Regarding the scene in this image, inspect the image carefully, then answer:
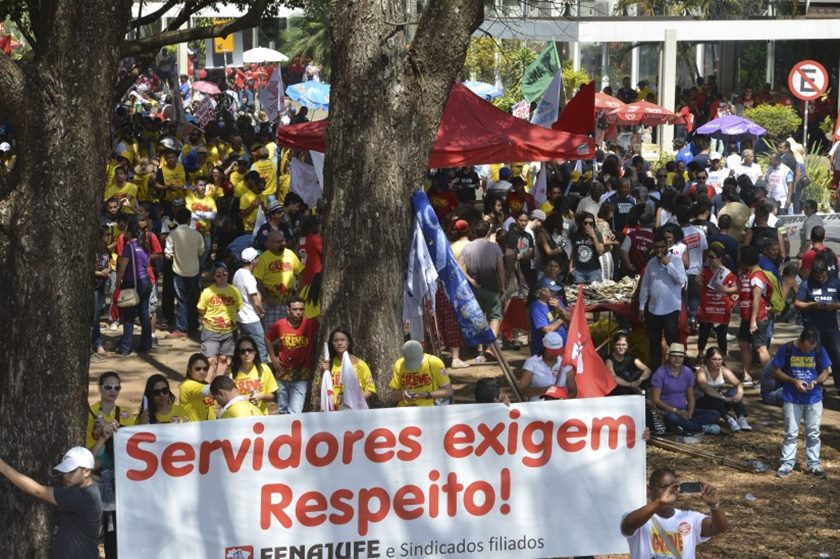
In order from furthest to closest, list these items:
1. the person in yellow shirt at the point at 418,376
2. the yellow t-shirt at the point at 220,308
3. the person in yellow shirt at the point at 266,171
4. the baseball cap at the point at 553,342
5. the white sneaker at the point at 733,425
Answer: the person in yellow shirt at the point at 266,171 → the yellow t-shirt at the point at 220,308 → the white sneaker at the point at 733,425 → the baseball cap at the point at 553,342 → the person in yellow shirt at the point at 418,376

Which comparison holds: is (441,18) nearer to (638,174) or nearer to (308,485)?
(308,485)

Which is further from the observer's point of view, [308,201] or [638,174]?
[638,174]

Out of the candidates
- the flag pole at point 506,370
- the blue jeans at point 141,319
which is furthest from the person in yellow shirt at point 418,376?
the blue jeans at point 141,319

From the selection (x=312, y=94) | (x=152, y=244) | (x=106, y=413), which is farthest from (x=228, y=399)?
(x=312, y=94)

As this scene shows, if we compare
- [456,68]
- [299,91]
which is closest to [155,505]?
[456,68]

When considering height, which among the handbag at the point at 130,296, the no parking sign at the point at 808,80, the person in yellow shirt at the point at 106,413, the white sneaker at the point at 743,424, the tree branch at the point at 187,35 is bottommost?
the white sneaker at the point at 743,424

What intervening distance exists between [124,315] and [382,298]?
548 cm

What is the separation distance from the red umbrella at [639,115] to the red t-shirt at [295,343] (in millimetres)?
18826

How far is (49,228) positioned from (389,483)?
98.1 inches

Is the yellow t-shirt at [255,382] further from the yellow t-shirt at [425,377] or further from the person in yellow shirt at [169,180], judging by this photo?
the person in yellow shirt at [169,180]

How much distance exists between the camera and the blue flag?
1155cm

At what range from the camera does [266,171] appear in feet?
65.8

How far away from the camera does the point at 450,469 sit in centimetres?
865

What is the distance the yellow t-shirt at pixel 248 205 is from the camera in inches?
736
